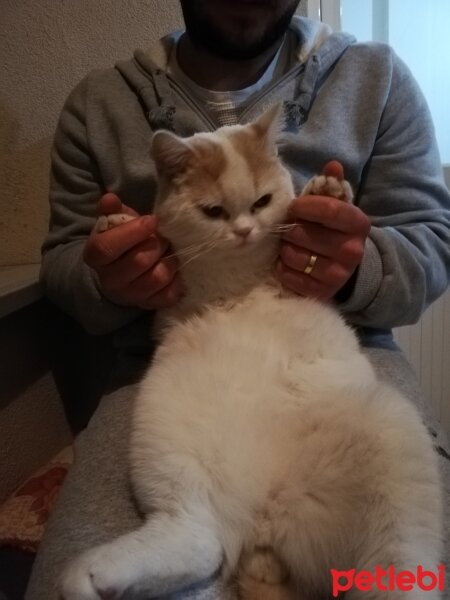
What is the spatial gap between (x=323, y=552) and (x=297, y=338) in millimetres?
316

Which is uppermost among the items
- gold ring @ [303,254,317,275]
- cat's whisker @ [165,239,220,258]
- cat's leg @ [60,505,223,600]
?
cat's whisker @ [165,239,220,258]

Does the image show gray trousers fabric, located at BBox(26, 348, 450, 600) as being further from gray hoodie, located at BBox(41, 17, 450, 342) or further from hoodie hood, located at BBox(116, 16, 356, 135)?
hoodie hood, located at BBox(116, 16, 356, 135)

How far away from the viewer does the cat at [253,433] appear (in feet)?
1.93

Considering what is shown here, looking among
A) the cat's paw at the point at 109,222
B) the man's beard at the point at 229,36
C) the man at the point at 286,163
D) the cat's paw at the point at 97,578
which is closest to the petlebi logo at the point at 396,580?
the cat's paw at the point at 97,578

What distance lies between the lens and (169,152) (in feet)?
2.71

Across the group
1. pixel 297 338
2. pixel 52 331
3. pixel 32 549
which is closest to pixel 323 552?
pixel 297 338

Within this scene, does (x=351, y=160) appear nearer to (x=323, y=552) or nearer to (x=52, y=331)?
(x=323, y=552)

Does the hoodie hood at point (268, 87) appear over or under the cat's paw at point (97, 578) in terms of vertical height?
over

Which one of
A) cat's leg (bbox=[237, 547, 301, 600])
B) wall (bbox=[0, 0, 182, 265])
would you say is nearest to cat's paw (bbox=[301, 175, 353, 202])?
cat's leg (bbox=[237, 547, 301, 600])

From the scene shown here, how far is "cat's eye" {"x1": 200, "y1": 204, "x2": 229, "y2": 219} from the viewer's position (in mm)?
828

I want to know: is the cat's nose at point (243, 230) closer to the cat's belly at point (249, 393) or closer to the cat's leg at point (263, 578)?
the cat's belly at point (249, 393)

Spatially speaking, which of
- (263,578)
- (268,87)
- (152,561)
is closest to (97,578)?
(152,561)

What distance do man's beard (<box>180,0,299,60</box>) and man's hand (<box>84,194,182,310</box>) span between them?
1.50ft

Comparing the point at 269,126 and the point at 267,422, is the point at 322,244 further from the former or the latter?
the point at 267,422
